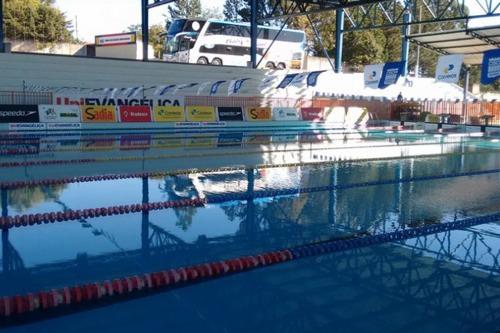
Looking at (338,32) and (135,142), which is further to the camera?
(338,32)

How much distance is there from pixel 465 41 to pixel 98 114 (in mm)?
16680

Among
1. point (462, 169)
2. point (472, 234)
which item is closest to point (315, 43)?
point (462, 169)

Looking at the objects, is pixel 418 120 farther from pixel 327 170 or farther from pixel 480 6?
pixel 327 170

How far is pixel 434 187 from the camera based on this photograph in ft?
26.1

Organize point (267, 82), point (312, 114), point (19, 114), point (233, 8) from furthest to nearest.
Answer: point (233, 8) → point (267, 82) → point (312, 114) → point (19, 114)

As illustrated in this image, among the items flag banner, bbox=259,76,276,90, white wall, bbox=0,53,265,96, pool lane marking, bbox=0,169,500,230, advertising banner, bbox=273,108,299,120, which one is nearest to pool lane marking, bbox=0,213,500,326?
pool lane marking, bbox=0,169,500,230

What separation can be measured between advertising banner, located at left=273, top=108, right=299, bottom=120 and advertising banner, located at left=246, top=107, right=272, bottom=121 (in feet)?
1.10

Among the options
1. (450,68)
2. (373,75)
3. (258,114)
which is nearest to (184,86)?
(258,114)

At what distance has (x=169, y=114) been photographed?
18922mm

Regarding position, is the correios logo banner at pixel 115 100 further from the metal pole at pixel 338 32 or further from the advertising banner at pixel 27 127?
the metal pole at pixel 338 32

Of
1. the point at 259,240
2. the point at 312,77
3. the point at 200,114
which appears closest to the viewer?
the point at 259,240

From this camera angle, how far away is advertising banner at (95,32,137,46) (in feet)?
102

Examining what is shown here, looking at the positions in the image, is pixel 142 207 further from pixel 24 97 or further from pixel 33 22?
pixel 33 22

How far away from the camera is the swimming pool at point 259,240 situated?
10.6 feet
